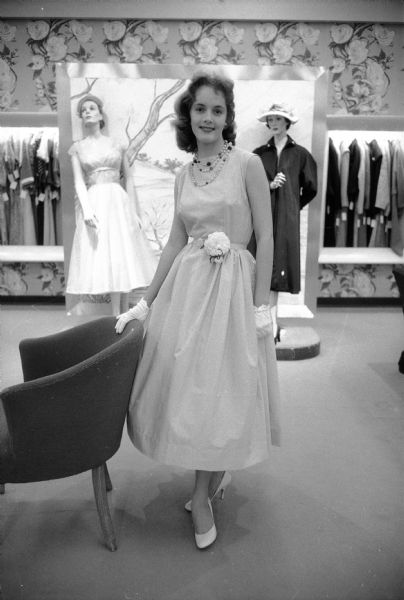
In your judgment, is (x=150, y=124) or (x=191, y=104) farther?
(x=150, y=124)

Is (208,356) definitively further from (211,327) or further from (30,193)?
(30,193)

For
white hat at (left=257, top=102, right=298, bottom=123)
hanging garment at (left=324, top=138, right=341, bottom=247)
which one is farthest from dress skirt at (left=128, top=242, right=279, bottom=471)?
hanging garment at (left=324, top=138, right=341, bottom=247)

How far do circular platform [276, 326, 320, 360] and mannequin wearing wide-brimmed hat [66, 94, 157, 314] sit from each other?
1.23m

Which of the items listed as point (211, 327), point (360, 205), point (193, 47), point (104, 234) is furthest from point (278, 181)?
point (193, 47)

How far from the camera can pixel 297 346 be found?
13.1 ft

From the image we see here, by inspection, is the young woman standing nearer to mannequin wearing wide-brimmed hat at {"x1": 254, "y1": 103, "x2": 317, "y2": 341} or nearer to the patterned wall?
mannequin wearing wide-brimmed hat at {"x1": 254, "y1": 103, "x2": 317, "y2": 341}

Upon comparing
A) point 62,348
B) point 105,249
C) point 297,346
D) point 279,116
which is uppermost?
point 279,116

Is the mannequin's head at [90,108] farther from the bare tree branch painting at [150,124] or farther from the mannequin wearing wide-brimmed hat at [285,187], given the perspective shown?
the mannequin wearing wide-brimmed hat at [285,187]

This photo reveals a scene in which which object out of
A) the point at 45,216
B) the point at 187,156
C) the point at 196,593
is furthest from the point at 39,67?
the point at 196,593

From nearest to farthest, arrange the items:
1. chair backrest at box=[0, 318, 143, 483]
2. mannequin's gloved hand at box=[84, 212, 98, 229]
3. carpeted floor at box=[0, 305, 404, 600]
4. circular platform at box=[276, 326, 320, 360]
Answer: chair backrest at box=[0, 318, 143, 483]
carpeted floor at box=[0, 305, 404, 600]
circular platform at box=[276, 326, 320, 360]
mannequin's gloved hand at box=[84, 212, 98, 229]

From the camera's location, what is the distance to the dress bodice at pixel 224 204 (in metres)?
1.83

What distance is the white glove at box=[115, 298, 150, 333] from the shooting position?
76.9 inches

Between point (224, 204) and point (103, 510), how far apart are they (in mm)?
1145

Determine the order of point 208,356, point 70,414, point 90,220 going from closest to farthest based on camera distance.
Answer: point 70,414 < point 208,356 < point 90,220
